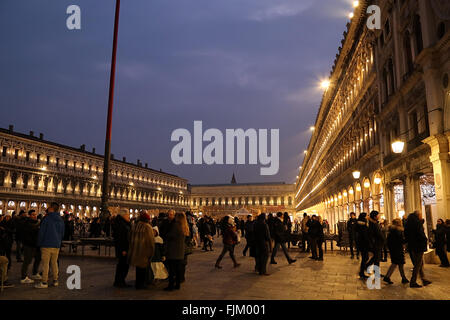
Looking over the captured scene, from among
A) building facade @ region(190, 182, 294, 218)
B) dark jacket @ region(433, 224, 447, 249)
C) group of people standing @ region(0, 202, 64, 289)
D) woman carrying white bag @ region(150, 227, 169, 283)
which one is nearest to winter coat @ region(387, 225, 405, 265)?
dark jacket @ region(433, 224, 447, 249)

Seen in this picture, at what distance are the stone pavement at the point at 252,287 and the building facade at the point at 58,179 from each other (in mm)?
36665

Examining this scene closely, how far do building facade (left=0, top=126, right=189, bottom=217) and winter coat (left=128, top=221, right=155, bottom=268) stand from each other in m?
38.4

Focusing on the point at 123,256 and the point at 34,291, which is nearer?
the point at 34,291

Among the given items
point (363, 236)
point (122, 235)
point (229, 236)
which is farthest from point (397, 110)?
point (122, 235)

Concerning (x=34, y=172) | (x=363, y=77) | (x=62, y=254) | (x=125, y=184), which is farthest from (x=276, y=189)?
(x=62, y=254)

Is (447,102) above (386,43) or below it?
below

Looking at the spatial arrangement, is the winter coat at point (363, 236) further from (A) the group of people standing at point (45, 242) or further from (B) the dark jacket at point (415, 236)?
(A) the group of people standing at point (45, 242)

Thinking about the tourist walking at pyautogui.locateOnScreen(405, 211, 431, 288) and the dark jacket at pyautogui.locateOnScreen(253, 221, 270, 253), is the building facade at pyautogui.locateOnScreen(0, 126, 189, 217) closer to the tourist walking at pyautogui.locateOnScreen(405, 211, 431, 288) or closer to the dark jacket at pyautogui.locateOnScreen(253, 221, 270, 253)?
the dark jacket at pyautogui.locateOnScreen(253, 221, 270, 253)

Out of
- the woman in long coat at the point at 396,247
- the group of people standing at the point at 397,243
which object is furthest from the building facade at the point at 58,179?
the woman in long coat at the point at 396,247

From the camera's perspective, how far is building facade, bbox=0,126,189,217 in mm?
56812

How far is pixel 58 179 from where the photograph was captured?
6625 centimetres
